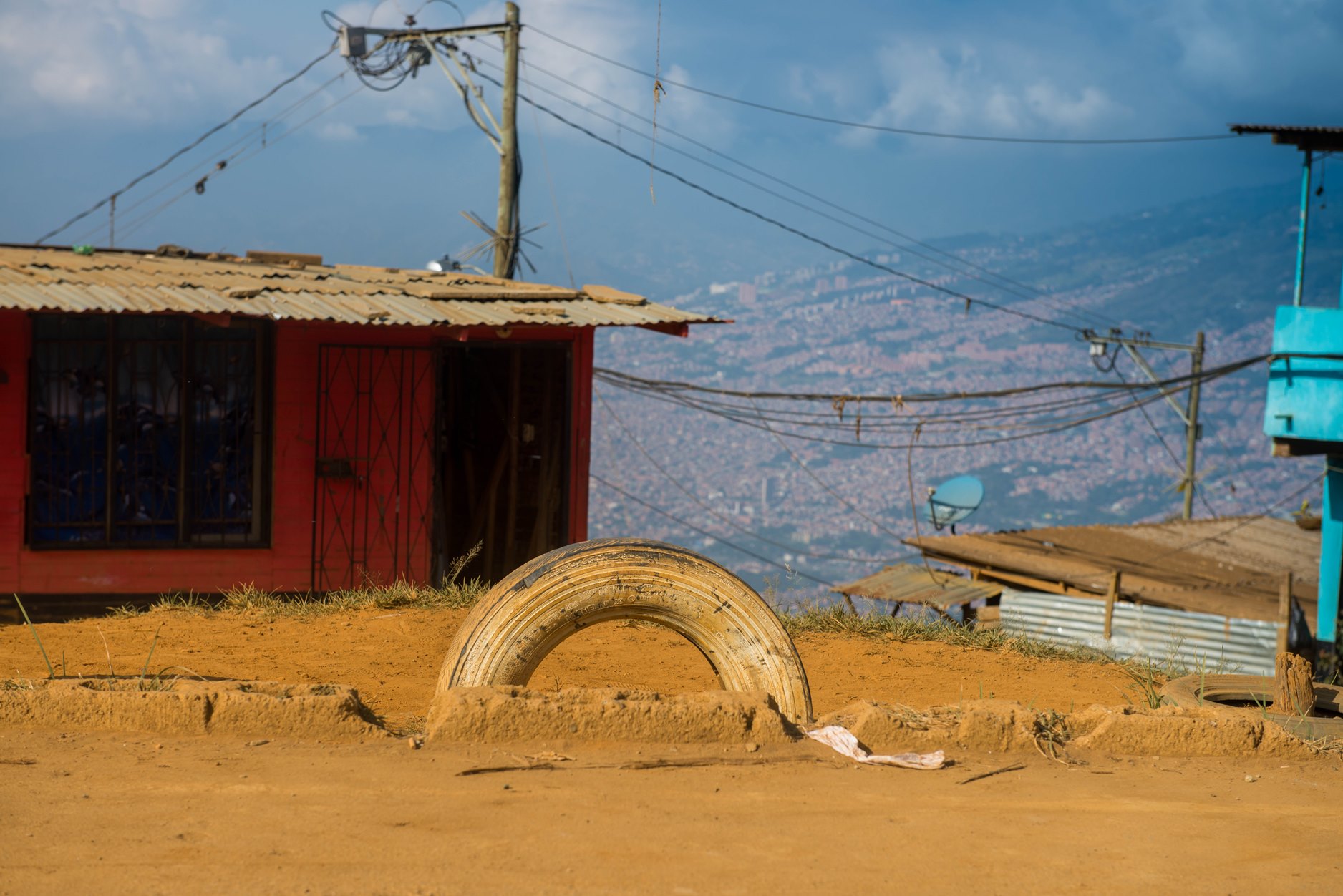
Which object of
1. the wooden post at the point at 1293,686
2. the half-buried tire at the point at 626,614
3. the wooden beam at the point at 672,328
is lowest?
the wooden post at the point at 1293,686

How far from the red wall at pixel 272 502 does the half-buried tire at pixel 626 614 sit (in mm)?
5930

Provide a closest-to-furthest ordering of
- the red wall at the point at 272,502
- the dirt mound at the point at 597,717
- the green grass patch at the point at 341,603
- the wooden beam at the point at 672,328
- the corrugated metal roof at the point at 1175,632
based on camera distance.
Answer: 1. the dirt mound at the point at 597,717
2. the green grass patch at the point at 341,603
3. the red wall at the point at 272,502
4. the wooden beam at the point at 672,328
5. the corrugated metal roof at the point at 1175,632

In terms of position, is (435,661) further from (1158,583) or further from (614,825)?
(1158,583)

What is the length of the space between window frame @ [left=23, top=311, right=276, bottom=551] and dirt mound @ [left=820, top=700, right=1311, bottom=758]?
731 cm

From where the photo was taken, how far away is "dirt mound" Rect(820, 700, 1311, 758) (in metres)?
4.22

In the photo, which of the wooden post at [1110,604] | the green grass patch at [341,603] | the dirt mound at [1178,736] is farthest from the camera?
the wooden post at [1110,604]

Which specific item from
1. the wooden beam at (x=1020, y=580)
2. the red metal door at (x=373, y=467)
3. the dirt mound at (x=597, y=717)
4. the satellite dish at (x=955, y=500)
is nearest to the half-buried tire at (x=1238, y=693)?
the dirt mound at (x=597, y=717)

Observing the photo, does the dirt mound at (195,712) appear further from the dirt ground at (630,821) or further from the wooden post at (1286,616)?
the wooden post at (1286,616)

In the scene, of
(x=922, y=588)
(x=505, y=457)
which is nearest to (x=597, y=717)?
(x=505, y=457)

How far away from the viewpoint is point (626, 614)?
15.0ft

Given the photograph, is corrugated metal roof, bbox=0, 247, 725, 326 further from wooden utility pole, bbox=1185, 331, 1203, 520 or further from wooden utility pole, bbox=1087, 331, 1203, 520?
wooden utility pole, bbox=1185, 331, 1203, 520

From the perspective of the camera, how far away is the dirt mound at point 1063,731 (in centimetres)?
422

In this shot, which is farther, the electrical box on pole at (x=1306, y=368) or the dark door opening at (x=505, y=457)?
the electrical box on pole at (x=1306, y=368)

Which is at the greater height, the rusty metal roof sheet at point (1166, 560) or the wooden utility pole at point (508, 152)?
the wooden utility pole at point (508, 152)
